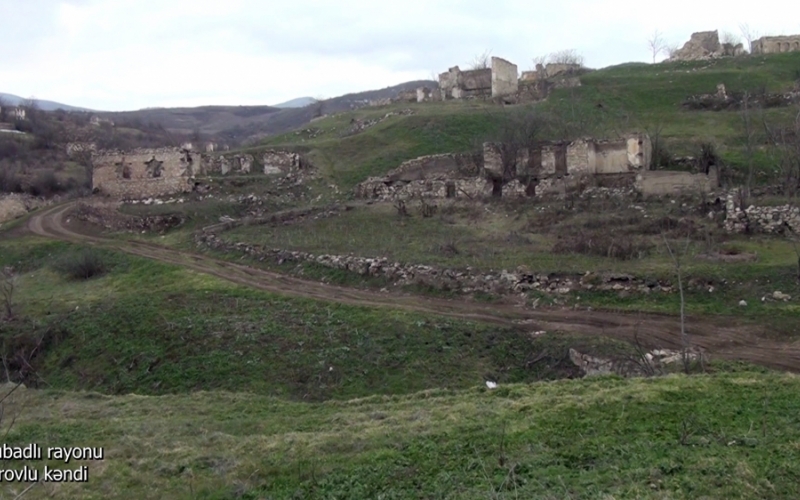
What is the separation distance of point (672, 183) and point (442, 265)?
11301 mm

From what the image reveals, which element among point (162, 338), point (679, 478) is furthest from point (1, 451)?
point (679, 478)

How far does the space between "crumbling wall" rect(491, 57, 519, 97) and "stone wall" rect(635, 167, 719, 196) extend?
22757 millimetres

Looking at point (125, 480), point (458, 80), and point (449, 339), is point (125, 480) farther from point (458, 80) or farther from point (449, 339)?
point (458, 80)

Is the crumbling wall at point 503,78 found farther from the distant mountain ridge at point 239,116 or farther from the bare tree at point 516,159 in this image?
the distant mountain ridge at point 239,116

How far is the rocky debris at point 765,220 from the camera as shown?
20641mm

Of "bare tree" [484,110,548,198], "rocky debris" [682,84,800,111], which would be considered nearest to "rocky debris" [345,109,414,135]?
"bare tree" [484,110,548,198]

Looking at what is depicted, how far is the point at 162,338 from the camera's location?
16484 mm

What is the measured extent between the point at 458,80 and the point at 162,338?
1498 inches

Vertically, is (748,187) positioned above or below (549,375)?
above

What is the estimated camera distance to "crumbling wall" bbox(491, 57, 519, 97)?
4694cm

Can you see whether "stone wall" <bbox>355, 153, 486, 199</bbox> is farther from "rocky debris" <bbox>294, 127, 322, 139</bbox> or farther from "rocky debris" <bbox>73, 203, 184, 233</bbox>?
"rocky debris" <bbox>294, 127, 322, 139</bbox>

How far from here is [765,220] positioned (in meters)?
21.0

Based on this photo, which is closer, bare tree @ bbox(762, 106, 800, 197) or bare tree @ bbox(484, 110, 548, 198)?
bare tree @ bbox(762, 106, 800, 197)

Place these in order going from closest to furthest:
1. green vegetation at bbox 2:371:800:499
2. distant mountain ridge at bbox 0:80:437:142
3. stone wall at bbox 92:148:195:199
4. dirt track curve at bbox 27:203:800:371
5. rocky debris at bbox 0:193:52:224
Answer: green vegetation at bbox 2:371:800:499, dirt track curve at bbox 27:203:800:371, stone wall at bbox 92:148:195:199, rocky debris at bbox 0:193:52:224, distant mountain ridge at bbox 0:80:437:142
